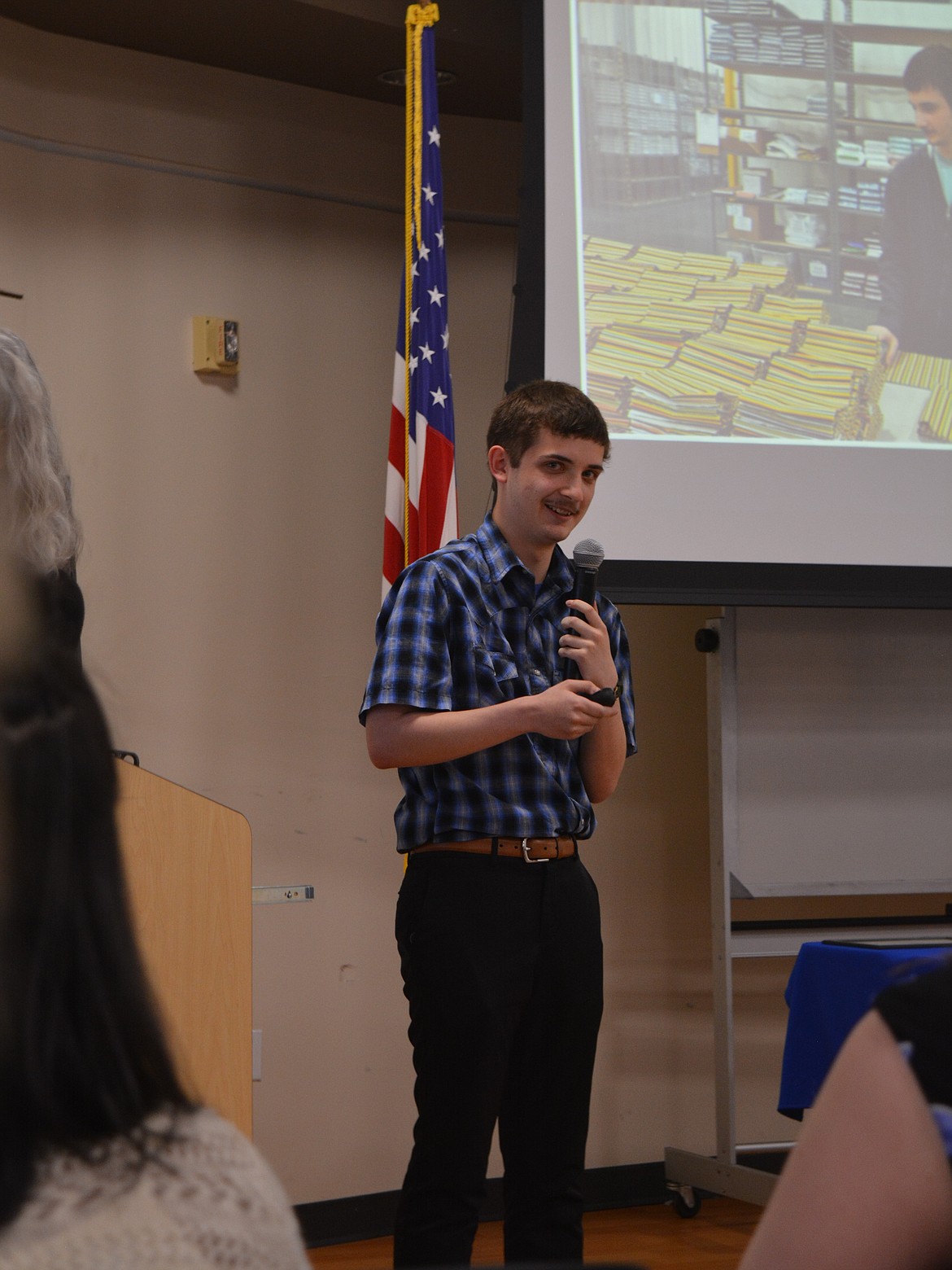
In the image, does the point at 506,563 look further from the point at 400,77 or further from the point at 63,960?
the point at 400,77

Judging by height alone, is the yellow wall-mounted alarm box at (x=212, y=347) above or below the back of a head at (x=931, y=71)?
below

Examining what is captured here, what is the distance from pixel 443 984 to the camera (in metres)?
2.01

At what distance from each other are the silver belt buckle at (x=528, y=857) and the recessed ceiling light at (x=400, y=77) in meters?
2.14

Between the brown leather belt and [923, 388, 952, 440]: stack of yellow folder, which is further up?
[923, 388, 952, 440]: stack of yellow folder

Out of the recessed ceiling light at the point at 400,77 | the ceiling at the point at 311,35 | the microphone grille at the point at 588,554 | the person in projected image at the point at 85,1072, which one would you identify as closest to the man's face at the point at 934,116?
the ceiling at the point at 311,35

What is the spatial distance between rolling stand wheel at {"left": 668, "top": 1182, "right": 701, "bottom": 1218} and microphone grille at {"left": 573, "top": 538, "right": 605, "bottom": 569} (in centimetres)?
200

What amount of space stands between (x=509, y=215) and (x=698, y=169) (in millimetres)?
699

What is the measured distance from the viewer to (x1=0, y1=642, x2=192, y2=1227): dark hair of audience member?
0.60 m

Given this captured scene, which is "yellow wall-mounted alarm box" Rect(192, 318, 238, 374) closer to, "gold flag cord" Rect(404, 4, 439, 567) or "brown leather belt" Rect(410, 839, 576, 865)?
"gold flag cord" Rect(404, 4, 439, 567)

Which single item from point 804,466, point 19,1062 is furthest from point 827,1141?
point 804,466

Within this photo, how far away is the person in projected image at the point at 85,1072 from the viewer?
59 centimetres

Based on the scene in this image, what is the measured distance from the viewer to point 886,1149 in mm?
641

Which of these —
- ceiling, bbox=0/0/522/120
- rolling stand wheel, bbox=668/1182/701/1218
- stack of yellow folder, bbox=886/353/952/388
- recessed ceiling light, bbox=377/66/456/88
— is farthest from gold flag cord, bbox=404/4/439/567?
rolling stand wheel, bbox=668/1182/701/1218

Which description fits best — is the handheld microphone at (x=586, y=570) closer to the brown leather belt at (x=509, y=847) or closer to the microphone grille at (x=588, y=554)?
the microphone grille at (x=588, y=554)
